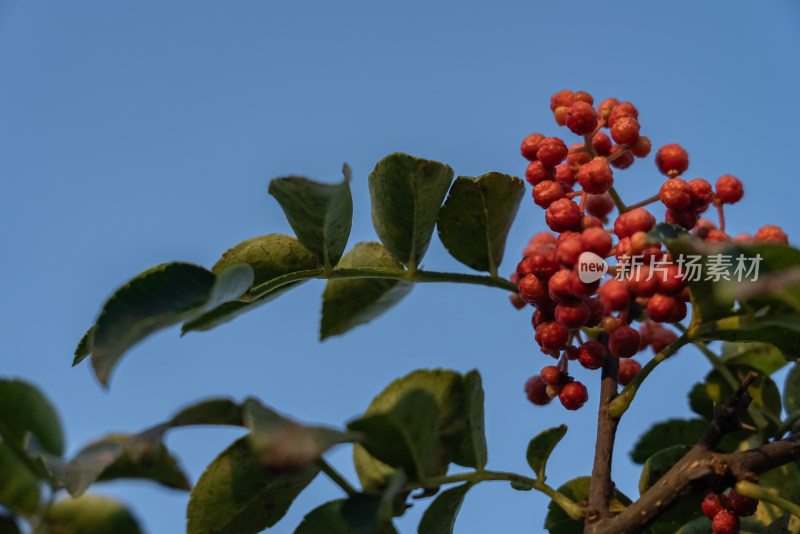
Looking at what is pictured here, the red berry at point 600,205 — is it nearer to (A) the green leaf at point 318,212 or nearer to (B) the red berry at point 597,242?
(B) the red berry at point 597,242

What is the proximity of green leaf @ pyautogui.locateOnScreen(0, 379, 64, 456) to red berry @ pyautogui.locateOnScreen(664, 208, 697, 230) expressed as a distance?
137 cm

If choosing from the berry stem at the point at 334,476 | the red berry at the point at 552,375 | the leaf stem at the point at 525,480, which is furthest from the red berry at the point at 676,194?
the berry stem at the point at 334,476

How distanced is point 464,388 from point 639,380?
0.40 metres

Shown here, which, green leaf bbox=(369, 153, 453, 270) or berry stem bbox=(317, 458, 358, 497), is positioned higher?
green leaf bbox=(369, 153, 453, 270)

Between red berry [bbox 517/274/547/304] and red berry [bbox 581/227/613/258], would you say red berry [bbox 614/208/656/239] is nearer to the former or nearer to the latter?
red berry [bbox 581/227/613/258]

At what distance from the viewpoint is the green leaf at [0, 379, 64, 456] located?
1313mm

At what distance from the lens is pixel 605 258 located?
1800 mm

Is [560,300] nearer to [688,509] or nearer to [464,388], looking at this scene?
[464,388]

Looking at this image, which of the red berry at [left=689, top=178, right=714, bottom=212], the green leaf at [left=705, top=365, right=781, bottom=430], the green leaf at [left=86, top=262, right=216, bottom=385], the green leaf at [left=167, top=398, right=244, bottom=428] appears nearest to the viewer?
the green leaf at [left=167, top=398, right=244, bottom=428]

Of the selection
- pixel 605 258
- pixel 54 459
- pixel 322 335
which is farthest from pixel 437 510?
pixel 54 459

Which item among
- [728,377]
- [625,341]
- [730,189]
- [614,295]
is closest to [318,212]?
[614,295]

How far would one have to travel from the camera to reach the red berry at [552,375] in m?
2.03

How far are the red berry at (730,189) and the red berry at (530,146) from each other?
0.46m

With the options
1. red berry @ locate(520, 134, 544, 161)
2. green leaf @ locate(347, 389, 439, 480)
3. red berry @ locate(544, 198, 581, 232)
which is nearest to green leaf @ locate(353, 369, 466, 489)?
green leaf @ locate(347, 389, 439, 480)
